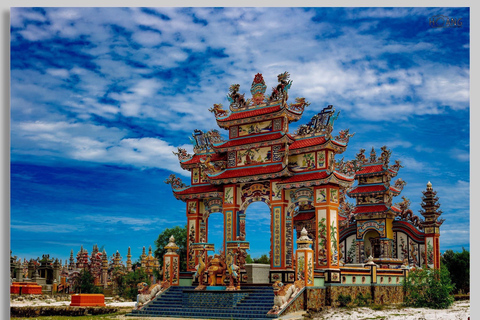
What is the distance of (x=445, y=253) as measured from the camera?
33.9 m

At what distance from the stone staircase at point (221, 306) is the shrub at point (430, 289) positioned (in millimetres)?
5903

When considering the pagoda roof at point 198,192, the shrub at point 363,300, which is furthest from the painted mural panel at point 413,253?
the pagoda roof at point 198,192

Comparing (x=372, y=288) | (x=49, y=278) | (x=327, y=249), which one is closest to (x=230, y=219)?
(x=327, y=249)

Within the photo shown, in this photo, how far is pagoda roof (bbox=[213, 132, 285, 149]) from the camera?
81.0 feet

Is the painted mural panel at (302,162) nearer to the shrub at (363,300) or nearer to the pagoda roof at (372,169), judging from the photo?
the shrub at (363,300)

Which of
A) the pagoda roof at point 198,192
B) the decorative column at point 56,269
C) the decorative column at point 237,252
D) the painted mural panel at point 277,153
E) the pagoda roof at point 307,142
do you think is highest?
the pagoda roof at point 307,142

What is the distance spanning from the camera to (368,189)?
31.3 meters

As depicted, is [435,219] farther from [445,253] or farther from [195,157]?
[195,157]

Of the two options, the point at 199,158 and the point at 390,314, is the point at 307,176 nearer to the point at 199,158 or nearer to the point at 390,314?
the point at 390,314

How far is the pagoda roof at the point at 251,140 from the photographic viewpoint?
24694 millimetres

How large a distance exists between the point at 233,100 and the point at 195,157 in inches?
155

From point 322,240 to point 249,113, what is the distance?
6533 mm

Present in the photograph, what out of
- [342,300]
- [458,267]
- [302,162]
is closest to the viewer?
[342,300]

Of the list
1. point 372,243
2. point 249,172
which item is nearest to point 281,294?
point 249,172
